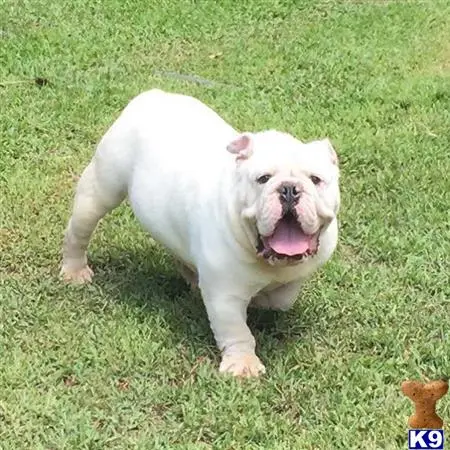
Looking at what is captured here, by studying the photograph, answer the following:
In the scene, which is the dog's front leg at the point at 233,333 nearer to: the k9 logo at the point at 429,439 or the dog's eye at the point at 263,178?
the dog's eye at the point at 263,178

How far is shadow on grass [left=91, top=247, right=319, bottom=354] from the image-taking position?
4500 millimetres

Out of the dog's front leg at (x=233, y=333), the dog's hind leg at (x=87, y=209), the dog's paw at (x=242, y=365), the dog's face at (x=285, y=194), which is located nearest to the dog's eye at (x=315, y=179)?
the dog's face at (x=285, y=194)

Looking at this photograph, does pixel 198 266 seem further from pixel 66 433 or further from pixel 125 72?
pixel 125 72

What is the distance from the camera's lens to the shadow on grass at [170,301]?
14.8ft

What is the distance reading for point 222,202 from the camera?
13.4 ft

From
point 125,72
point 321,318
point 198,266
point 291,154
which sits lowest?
point 125,72

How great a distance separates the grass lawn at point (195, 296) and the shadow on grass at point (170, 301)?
0.01 m

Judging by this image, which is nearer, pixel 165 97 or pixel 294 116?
pixel 165 97

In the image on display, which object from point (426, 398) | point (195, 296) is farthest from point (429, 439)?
point (195, 296)

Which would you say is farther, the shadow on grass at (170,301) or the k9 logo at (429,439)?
the shadow on grass at (170,301)

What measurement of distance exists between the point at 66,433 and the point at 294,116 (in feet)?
12.4

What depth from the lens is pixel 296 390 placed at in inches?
159

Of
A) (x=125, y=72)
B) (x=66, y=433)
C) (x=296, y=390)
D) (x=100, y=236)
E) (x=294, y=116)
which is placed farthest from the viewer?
(x=125, y=72)

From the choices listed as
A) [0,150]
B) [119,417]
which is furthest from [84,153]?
[119,417]
